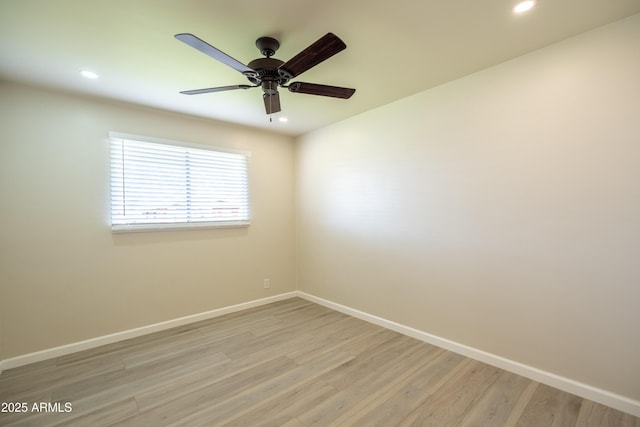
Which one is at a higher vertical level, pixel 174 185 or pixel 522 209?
pixel 174 185

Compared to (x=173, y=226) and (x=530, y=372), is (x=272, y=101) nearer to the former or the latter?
(x=173, y=226)

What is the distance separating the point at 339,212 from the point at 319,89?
6.25 ft

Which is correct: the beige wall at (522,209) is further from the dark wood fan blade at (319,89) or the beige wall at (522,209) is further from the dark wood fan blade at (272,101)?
the dark wood fan blade at (272,101)

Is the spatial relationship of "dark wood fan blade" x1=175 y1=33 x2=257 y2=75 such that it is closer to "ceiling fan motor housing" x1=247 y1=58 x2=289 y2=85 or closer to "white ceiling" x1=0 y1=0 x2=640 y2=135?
"ceiling fan motor housing" x1=247 y1=58 x2=289 y2=85

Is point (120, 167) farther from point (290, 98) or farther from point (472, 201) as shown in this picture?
point (472, 201)

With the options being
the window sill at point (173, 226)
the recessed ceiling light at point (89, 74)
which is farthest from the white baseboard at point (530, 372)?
the recessed ceiling light at point (89, 74)

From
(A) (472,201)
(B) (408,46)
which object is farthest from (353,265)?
(B) (408,46)

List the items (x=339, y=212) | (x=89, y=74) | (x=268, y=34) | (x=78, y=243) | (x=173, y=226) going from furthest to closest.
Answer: (x=339, y=212) < (x=173, y=226) < (x=78, y=243) < (x=89, y=74) < (x=268, y=34)

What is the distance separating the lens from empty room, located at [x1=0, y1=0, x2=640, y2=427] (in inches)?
71.6

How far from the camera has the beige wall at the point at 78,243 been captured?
2.49 metres

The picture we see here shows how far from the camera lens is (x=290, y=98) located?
9.46 feet

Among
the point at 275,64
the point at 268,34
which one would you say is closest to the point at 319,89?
the point at 275,64

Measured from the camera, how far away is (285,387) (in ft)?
6.99

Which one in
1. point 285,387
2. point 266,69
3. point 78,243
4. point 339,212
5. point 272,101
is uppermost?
point 266,69
